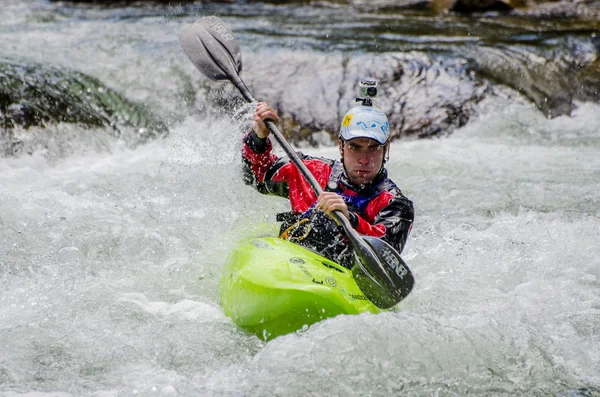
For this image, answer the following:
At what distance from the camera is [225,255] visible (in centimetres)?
437

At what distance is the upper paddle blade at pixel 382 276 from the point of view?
11.5ft

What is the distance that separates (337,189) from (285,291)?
3.27 feet

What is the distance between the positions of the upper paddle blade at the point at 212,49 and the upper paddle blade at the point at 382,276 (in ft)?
6.22

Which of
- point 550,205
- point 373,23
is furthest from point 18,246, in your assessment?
point 373,23

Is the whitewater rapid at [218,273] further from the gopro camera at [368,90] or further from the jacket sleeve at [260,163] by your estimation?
the gopro camera at [368,90]

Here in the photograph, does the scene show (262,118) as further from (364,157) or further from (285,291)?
(285,291)

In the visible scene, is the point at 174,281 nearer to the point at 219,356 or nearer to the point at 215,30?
the point at 219,356

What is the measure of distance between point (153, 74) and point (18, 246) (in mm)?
3680

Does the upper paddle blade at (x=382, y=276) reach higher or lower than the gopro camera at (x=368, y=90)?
lower

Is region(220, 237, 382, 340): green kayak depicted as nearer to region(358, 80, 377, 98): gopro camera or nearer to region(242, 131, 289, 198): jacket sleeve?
region(242, 131, 289, 198): jacket sleeve

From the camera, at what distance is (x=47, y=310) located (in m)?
3.79

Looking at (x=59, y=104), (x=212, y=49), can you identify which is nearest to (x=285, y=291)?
(x=212, y=49)

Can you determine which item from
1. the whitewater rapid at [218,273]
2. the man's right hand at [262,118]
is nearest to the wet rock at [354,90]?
the whitewater rapid at [218,273]

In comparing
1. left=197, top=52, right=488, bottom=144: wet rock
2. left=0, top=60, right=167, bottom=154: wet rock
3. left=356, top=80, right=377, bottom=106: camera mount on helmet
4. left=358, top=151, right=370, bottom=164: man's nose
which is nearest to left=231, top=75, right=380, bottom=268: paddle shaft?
left=358, top=151, right=370, bottom=164: man's nose
